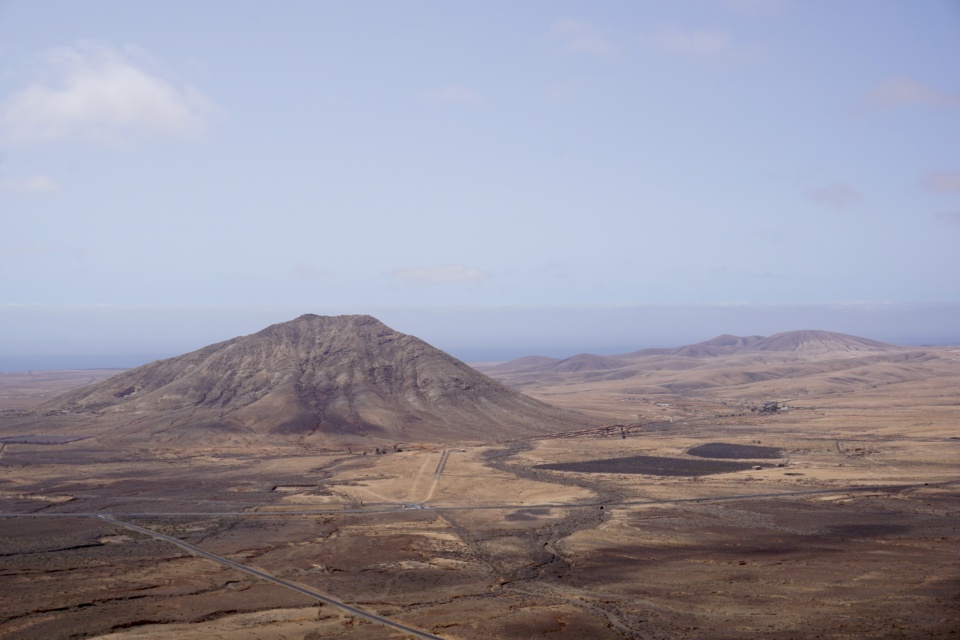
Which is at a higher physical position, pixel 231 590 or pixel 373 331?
pixel 373 331

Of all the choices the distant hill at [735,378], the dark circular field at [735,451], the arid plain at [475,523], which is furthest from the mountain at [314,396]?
the distant hill at [735,378]

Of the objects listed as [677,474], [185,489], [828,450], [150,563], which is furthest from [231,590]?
[828,450]

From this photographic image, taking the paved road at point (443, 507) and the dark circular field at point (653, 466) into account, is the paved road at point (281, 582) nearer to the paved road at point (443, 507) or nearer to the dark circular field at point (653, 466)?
the paved road at point (443, 507)

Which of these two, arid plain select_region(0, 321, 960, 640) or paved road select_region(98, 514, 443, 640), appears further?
arid plain select_region(0, 321, 960, 640)

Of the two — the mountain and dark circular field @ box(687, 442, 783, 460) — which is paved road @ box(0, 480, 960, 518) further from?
the mountain

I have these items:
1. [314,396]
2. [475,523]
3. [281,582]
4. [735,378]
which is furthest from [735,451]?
[735,378]

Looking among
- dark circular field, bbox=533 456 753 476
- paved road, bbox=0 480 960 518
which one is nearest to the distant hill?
dark circular field, bbox=533 456 753 476

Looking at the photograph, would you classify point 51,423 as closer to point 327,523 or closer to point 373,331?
point 373,331
